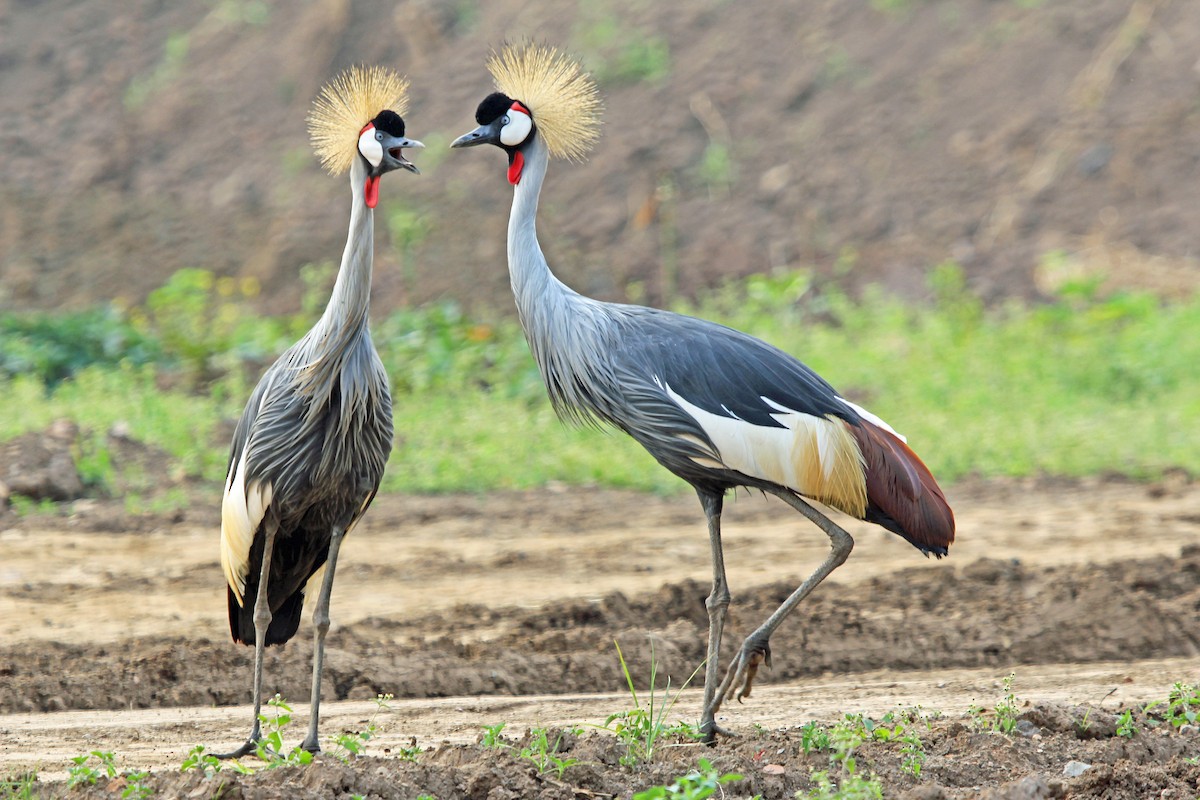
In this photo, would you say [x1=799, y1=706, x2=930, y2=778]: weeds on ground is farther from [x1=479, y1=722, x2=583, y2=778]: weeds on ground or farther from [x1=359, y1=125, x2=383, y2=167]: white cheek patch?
[x1=359, y1=125, x2=383, y2=167]: white cheek patch

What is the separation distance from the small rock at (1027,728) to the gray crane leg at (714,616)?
2.96 ft

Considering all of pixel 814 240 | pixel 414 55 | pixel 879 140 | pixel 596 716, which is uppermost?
pixel 414 55

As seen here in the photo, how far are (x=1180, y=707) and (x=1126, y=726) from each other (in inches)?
14.8

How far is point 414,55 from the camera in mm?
16297

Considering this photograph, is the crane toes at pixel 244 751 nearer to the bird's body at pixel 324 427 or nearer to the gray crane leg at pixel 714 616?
the bird's body at pixel 324 427

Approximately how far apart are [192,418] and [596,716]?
5.35 meters

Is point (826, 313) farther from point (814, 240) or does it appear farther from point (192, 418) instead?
point (192, 418)

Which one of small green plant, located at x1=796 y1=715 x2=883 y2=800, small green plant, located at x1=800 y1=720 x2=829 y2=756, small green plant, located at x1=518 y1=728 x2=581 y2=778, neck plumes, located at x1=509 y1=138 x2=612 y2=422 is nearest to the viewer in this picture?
small green plant, located at x1=796 y1=715 x2=883 y2=800

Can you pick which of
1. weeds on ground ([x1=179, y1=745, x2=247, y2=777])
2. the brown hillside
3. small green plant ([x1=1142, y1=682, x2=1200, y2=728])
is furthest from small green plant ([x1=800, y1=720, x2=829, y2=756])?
the brown hillside

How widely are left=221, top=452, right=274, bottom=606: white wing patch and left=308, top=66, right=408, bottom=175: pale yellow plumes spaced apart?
994 millimetres

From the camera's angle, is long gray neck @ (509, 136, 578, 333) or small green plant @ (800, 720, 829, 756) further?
long gray neck @ (509, 136, 578, 333)

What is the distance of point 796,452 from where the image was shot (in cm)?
457

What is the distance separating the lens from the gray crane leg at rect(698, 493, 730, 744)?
4512 millimetres

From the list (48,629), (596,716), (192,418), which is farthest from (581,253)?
(596,716)
